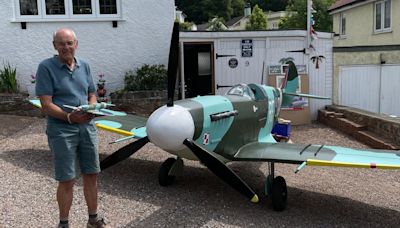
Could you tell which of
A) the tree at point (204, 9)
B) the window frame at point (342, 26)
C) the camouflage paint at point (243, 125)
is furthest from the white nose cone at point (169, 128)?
the tree at point (204, 9)

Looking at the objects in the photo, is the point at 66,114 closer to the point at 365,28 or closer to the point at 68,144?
the point at 68,144

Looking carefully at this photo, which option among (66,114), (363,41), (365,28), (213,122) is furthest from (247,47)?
(363,41)

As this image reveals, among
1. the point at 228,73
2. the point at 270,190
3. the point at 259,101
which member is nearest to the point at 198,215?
the point at 270,190

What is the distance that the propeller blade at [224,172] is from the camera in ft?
16.9

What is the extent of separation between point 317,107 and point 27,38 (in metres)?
8.87

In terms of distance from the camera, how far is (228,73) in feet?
41.4

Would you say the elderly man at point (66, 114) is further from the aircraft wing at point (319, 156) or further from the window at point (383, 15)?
the window at point (383, 15)

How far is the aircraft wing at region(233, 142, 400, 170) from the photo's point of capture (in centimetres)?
523

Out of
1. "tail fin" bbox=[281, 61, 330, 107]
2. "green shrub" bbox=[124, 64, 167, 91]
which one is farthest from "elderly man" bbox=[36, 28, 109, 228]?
"green shrub" bbox=[124, 64, 167, 91]

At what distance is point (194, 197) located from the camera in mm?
5973

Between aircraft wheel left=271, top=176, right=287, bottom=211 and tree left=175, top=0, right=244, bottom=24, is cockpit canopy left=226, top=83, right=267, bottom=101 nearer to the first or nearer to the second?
aircraft wheel left=271, top=176, right=287, bottom=211

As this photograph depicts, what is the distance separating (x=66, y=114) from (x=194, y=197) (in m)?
2.68

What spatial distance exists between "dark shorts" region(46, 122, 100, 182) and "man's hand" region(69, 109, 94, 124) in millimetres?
90

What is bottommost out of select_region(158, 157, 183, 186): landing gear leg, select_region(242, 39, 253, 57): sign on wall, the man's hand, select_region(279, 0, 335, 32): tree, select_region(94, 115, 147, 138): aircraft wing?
select_region(158, 157, 183, 186): landing gear leg
